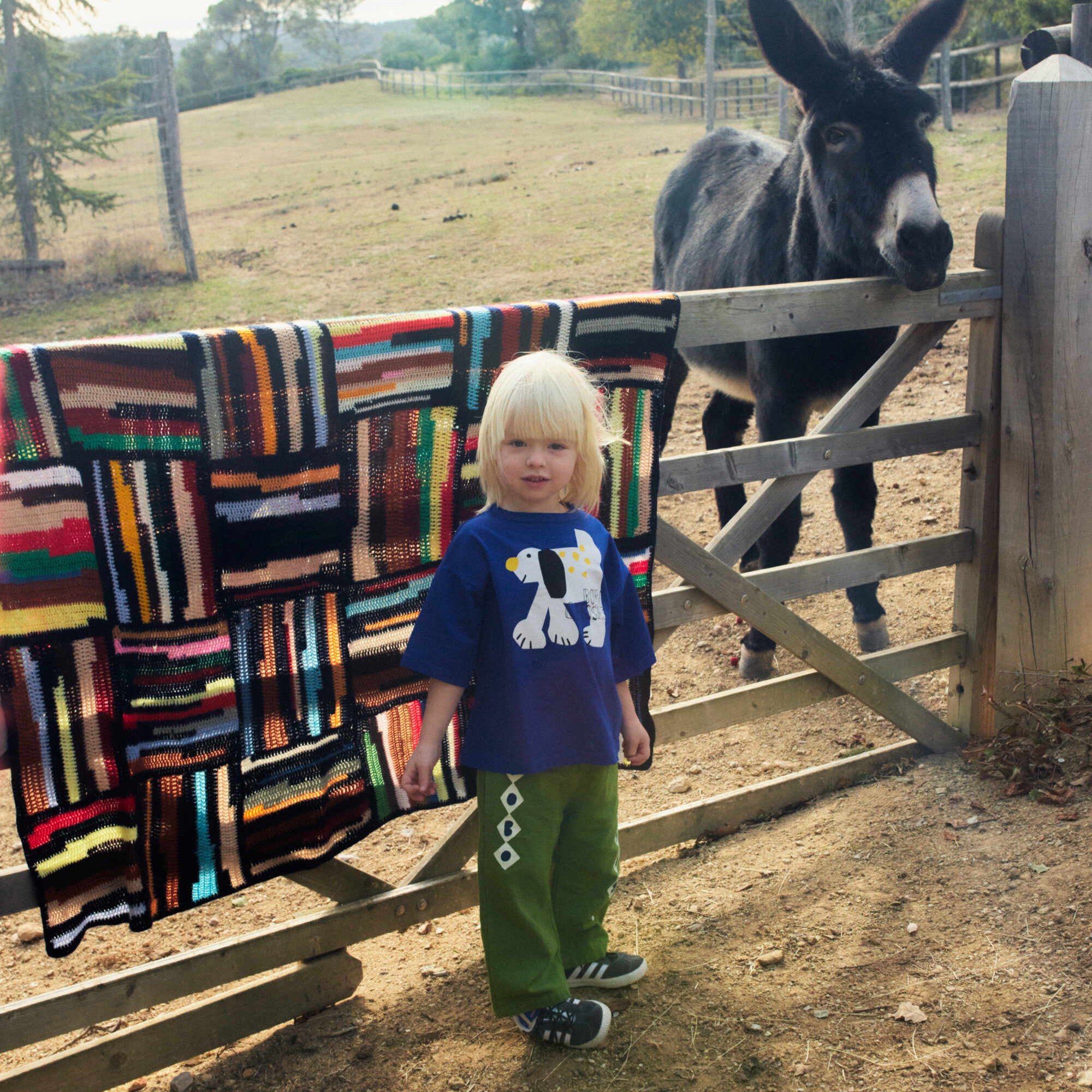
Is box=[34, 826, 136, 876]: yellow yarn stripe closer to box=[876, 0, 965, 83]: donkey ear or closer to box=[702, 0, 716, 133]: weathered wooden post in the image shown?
box=[876, 0, 965, 83]: donkey ear

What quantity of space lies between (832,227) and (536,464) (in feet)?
7.94

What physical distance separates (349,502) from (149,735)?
24.8 inches

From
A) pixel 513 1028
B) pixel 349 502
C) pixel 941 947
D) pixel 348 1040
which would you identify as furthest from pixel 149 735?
pixel 941 947

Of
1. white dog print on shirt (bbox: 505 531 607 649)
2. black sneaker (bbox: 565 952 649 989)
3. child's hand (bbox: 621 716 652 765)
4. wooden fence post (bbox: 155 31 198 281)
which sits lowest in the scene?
black sneaker (bbox: 565 952 649 989)

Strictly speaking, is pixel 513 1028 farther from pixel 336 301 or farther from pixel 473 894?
pixel 336 301

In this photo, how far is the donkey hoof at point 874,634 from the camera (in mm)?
4477

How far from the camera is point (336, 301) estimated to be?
10.9 meters

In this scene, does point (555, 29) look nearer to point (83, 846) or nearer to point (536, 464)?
point (536, 464)

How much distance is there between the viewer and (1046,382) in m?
3.06

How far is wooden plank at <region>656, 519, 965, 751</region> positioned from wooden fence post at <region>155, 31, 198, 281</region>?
38.3 feet

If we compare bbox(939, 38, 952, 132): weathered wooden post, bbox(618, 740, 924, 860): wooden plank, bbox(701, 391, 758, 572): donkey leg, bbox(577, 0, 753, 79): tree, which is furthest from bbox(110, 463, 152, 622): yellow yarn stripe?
bbox(577, 0, 753, 79): tree

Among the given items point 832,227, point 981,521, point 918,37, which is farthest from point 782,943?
point 918,37

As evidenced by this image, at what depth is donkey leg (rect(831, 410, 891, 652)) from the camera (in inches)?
175

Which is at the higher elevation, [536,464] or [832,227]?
[832,227]
